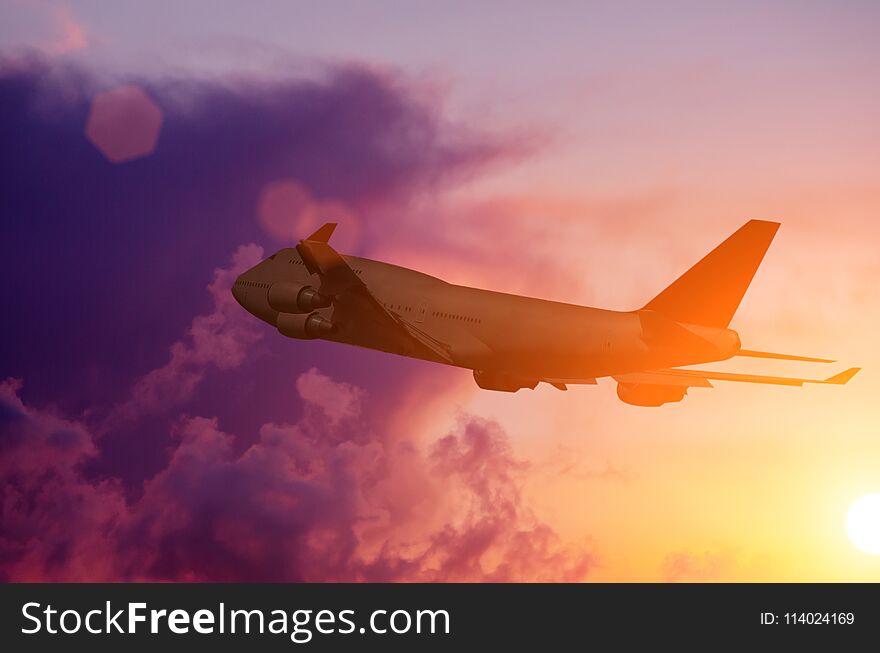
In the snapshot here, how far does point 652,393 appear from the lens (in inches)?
2437

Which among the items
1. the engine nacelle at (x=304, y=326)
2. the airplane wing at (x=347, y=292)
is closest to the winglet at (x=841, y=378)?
the airplane wing at (x=347, y=292)

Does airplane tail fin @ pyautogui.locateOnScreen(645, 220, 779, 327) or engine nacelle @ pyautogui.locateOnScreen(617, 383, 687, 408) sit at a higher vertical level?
airplane tail fin @ pyautogui.locateOnScreen(645, 220, 779, 327)

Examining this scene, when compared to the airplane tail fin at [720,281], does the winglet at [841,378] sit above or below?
below

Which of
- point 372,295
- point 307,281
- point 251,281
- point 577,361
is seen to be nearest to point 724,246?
point 577,361

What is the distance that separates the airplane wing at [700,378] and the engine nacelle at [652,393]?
26.0 inches

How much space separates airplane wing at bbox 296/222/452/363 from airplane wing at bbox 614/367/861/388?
32.2 ft

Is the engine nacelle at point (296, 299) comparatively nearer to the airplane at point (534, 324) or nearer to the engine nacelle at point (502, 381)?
the airplane at point (534, 324)

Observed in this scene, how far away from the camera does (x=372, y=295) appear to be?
198 feet

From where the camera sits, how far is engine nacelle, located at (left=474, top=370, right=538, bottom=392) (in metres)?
61.0

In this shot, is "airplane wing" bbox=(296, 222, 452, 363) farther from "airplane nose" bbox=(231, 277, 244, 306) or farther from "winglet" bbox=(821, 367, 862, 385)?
"winglet" bbox=(821, 367, 862, 385)

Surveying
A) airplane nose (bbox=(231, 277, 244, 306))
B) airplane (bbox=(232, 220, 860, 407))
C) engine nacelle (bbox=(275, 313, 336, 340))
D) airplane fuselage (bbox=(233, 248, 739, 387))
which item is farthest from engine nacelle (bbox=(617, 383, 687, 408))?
airplane nose (bbox=(231, 277, 244, 306))

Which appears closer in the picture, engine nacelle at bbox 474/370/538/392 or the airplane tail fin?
the airplane tail fin

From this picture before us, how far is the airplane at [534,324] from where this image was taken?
54.3m

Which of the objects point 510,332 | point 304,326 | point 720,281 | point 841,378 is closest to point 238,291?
point 304,326
